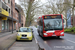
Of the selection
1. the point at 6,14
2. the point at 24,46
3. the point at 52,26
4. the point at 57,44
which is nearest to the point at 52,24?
the point at 52,26

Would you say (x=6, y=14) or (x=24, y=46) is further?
(x=6, y=14)

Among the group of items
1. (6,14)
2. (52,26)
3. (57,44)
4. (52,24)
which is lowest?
(57,44)

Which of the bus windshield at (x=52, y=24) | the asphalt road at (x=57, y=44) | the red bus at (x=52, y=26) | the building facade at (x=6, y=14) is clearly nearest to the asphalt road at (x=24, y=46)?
the asphalt road at (x=57, y=44)

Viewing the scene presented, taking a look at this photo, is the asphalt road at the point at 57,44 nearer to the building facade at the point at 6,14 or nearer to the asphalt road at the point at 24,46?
the asphalt road at the point at 24,46

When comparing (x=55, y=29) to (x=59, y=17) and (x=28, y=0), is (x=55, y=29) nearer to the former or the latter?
(x=59, y=17)

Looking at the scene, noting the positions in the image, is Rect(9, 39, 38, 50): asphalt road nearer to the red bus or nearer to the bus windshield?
the red bus

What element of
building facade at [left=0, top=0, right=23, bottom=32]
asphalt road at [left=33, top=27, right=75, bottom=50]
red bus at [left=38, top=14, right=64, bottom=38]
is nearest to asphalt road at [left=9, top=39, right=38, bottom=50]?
asphalt road at [left=33, top=27, right=75, bottom=50]

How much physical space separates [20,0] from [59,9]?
60.4 ft

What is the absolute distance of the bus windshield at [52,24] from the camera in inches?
455

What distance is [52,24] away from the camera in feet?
38.1

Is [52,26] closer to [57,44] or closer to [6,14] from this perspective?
[57,44]

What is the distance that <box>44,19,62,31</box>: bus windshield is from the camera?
11.6 m

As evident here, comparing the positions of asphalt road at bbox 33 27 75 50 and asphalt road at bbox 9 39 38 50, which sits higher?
asphalt road at bbox 9 39 38 50

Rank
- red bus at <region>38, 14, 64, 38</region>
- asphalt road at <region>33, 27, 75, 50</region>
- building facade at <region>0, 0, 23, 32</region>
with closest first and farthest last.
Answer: asphalt road at <region>33, 27, 75, 50</region> < red bus at <region>38, 14, 64, 38</region> < building facade at <region>0, 0, 23, 32</region>
